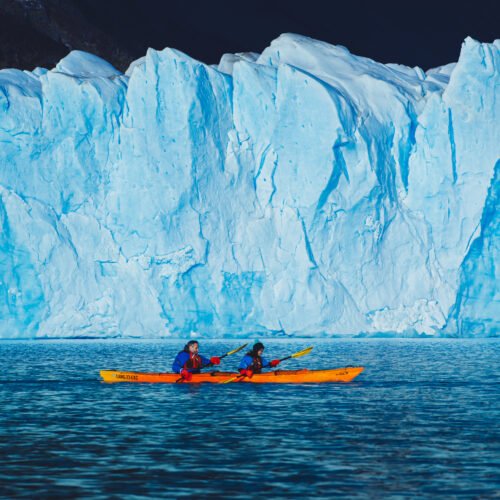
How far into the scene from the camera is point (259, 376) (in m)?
21.9

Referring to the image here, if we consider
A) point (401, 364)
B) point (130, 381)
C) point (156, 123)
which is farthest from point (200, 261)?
point (130, 381)

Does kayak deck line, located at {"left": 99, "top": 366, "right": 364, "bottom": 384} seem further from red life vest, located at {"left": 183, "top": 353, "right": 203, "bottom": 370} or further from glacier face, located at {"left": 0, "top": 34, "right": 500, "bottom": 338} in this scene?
glacier face, located at {"left": 0, "top": 34, "right": 500, "bottom": 338}

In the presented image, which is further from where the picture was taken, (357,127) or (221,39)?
(221,39)

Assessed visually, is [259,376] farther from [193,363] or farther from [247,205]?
[247,205]

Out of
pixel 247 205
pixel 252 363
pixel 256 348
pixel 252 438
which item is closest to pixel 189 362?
pixel 252 363

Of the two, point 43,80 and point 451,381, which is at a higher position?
point 43,80

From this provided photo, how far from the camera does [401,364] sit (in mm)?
28094

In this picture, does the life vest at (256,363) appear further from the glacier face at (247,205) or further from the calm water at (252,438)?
the glacier face at (247,205)

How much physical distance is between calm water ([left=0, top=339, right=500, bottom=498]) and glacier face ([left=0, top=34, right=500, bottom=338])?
51.6 ft

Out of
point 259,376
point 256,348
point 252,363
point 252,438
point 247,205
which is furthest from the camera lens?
point 247,205

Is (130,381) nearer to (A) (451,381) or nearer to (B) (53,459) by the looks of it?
(A) (451,381)

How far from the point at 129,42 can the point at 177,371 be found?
65733 mm

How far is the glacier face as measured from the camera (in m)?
40.2

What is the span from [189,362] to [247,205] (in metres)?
20.3
